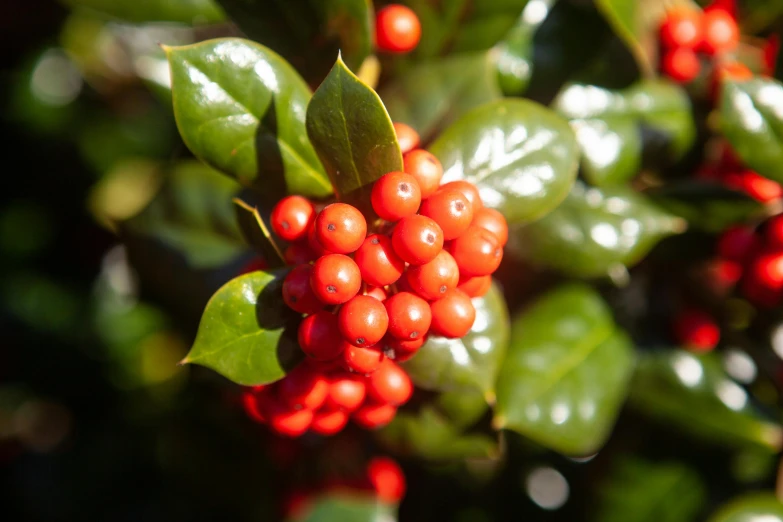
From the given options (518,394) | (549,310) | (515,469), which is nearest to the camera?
(518,394)

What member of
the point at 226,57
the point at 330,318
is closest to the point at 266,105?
the point at 226,57

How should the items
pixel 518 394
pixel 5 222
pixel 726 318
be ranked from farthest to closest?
pixel 5 222 < pixel 726 318 < pixel 518 394

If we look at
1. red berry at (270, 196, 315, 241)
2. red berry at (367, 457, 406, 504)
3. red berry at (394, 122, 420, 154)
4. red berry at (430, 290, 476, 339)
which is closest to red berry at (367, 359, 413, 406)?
red berry at (430, 290, 476, 339)

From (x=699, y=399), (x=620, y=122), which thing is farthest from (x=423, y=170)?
(x=699, y=399)

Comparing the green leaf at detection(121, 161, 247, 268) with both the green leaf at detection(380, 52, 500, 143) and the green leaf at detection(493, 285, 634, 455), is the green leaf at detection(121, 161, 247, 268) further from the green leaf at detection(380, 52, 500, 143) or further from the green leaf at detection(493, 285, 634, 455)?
the green leaf at detection(493, 285, 634, 455)

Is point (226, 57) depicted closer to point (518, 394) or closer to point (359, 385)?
point (359, 385)

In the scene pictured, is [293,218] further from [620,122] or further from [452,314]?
[620,122]
